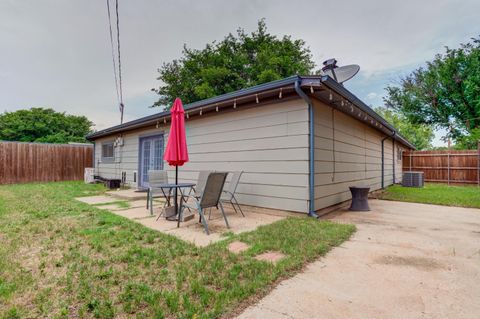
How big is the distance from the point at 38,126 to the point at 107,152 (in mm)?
17777

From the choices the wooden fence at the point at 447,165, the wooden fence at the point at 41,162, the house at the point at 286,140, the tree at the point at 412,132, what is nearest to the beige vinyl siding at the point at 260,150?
the house at the point at 286,140

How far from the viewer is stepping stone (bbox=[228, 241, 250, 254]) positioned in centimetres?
264

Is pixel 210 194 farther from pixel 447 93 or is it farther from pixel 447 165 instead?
pixel 447 93

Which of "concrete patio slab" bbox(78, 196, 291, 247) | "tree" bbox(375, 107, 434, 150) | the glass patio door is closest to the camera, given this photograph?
"concrete patio slab" bbox(78, 196, 291, 247)

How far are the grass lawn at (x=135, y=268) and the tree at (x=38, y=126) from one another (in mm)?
24869

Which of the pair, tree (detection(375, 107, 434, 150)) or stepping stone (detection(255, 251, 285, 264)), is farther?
tree (detection(375, 107, 434, 150))

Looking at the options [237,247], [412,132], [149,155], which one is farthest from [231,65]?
[412,132]

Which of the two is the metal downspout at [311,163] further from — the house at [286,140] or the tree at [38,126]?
the tree at [38,126]

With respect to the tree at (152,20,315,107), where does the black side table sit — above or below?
below

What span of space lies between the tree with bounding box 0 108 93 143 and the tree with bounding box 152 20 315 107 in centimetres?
1114

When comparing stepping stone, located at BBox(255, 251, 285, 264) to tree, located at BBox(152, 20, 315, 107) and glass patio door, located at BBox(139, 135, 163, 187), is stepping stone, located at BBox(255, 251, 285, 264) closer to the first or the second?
glass patio door, located at BBox(139, 135, 163, 187)

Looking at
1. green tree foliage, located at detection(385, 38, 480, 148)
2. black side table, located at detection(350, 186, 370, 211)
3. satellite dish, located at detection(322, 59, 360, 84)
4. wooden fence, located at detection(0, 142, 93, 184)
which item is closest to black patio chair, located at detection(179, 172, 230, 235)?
black side table, located at detection(350, 186, 370, 211)

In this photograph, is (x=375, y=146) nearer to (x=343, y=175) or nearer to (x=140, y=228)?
(x=343, y=175)

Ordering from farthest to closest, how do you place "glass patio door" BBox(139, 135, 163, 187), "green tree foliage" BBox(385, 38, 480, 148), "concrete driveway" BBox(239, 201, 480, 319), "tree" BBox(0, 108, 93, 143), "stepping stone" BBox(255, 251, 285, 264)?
"tree" BBox(0, 108, 93, 143)
"green tree foliage" BBox(385, 38, 480, 148)
"glass patio door" BBox(139, 135, 163, 187)
"stepping stone" BBox(255, 251, 285, 264)
"concrete driveway" BBox(239, 201, 480, 319)
